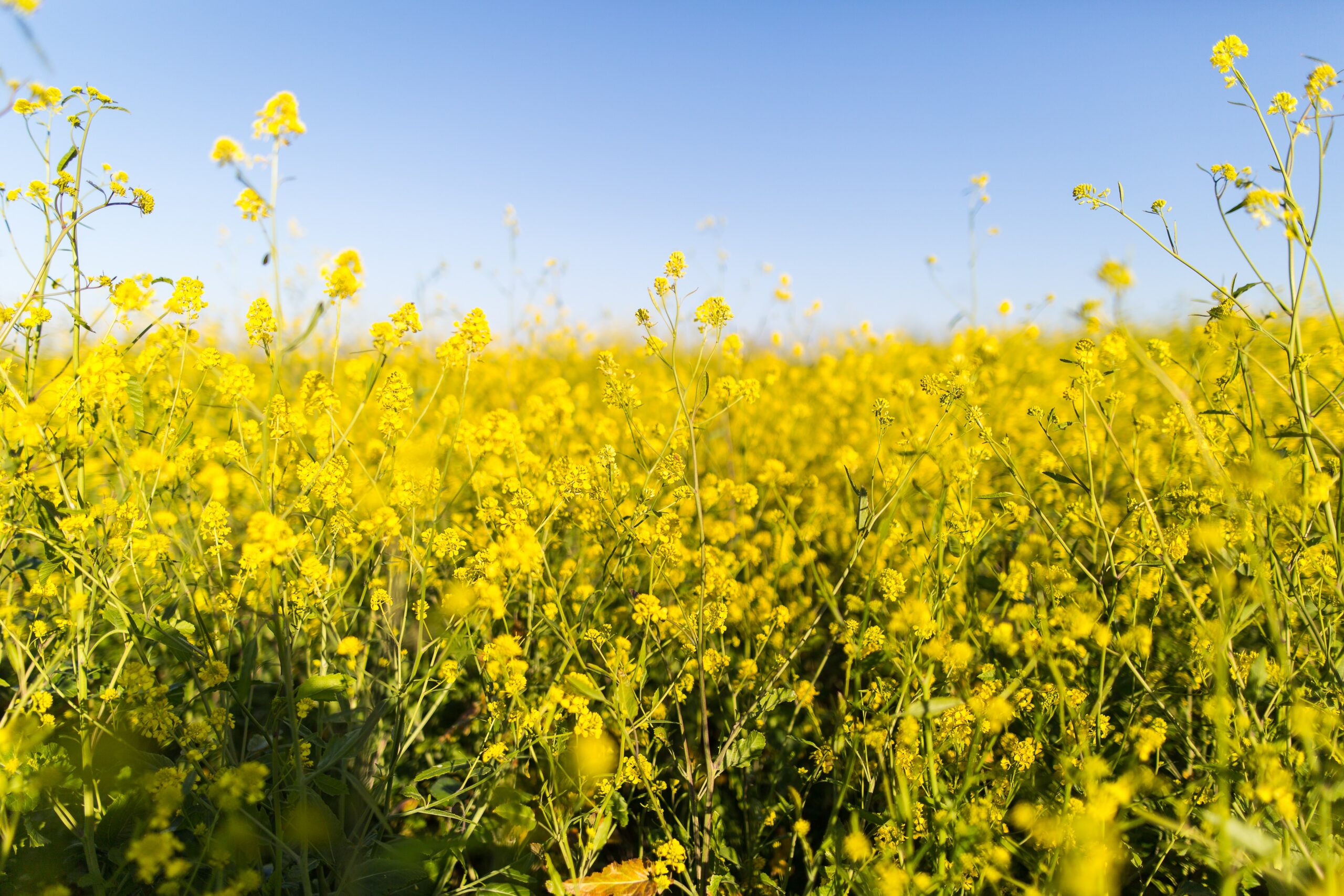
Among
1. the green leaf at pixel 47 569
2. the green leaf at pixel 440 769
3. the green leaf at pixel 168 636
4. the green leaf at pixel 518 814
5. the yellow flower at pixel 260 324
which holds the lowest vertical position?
the green leaf at pixel 518 814

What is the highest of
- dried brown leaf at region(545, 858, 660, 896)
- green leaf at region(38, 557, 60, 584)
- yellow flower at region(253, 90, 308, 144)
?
yellow flower at region(253, 90, 308, 144)

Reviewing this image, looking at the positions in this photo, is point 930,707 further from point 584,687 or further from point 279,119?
point 279,119

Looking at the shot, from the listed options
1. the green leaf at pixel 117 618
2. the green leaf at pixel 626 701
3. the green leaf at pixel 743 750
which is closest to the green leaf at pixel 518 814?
the green leaf at pixel 626 701

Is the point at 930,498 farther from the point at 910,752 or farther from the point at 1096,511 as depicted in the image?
the point at 910,752

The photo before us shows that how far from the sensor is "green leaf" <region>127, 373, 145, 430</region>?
157cm

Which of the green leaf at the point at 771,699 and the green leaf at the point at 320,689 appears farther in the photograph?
the green leaf at the point at 771,699

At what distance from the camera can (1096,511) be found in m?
1.39

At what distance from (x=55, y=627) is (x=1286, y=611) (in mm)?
2400

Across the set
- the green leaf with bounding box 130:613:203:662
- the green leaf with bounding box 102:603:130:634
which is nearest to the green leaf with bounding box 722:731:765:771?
the green leaf with bounding box 130:613:203:662

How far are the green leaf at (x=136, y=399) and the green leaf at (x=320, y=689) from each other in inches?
26.9

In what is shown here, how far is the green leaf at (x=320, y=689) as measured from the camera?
53.6 inches

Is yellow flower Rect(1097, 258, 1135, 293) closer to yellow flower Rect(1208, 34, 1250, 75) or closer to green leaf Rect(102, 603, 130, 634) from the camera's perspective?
yellow flower Rect(1208, 34, 1250, 75)

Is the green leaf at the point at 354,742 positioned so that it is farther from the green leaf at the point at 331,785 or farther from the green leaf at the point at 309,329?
the green leaf at the point at 309,329

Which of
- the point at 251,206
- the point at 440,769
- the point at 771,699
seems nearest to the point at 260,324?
the point at 251,206
